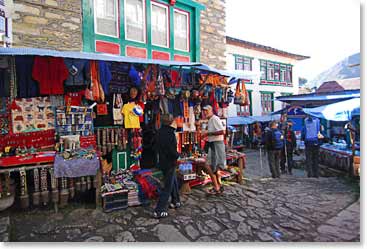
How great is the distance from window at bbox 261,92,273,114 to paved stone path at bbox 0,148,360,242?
51.7ft

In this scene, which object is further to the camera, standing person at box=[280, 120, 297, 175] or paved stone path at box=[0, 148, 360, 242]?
standing person at box=[280, 120, 297, 175]

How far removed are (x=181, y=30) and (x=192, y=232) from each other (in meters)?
5.66

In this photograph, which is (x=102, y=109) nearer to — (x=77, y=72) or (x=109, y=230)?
(x=77, y=72)

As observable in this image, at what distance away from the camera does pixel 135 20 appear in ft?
20.7

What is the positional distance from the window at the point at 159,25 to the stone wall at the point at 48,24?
195cm

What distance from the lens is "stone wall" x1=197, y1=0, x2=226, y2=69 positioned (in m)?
7.63

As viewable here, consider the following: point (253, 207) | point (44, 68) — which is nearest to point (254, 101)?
point (253, 207)

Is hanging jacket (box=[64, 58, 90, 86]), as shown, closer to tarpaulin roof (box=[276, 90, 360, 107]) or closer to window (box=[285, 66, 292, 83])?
tarpaulin roof (box=[276, 90, 360, 107])

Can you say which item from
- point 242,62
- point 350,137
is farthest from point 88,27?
point 242,62

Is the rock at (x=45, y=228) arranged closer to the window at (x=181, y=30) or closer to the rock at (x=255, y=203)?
the rock at (x=255, y=203)

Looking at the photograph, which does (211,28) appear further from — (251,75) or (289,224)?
(289,224)

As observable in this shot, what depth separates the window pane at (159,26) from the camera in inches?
261

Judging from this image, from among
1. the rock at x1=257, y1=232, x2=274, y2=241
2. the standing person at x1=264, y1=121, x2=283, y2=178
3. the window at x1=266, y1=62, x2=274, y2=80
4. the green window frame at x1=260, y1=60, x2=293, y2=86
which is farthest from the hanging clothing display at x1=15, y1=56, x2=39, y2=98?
the window at x1=266, y1=62, x2=274, y2=80

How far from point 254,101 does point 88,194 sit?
16.9 m
